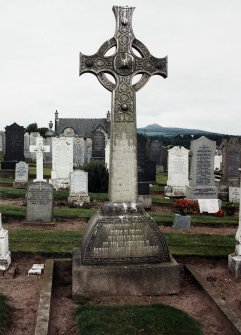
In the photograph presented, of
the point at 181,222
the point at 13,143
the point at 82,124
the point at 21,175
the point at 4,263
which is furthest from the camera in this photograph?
the point at 82,124

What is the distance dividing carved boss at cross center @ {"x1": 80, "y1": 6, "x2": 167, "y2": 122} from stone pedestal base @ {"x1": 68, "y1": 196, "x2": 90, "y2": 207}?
9.31 meters

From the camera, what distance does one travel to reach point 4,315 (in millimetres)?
6176

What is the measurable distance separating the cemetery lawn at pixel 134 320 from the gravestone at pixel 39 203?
271 inches

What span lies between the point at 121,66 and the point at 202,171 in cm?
1004

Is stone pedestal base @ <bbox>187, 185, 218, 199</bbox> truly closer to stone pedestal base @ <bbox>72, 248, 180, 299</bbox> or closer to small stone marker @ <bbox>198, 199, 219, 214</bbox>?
small stone marker @ <bbox>198, 199, 219, 214</bbox>

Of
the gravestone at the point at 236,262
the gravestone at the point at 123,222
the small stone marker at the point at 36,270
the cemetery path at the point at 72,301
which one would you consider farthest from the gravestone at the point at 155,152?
the gravestone at the point at 123,222

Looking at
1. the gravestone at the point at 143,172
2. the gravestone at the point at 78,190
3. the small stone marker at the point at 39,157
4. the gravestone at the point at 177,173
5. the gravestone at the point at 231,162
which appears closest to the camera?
the gravestone at the point at 143,172

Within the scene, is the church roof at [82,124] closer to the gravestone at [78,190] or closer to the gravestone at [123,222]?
the gravestone at [78,190]

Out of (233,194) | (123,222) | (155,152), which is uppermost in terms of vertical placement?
(155,152)

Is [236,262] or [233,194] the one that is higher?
[233,194]

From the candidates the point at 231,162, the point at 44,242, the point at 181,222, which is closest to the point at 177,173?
the point at 231,162

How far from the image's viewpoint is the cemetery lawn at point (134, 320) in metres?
5.64

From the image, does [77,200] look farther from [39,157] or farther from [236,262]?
[236,262]

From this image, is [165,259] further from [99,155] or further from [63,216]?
[99,155]
